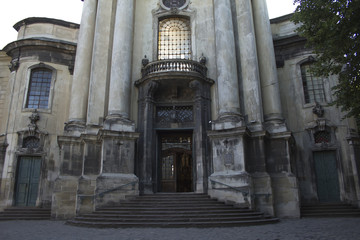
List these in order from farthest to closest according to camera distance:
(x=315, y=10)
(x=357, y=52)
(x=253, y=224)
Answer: (x=253, y=224) < (x=315, y=10) < (x=357, y=52)

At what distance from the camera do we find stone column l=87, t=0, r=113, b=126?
53.9 feet

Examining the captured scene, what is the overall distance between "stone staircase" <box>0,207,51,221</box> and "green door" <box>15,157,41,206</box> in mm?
700

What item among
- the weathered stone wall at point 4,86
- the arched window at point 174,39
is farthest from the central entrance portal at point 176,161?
the weathered stone wall at point 4,86

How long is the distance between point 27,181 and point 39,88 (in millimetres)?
5798

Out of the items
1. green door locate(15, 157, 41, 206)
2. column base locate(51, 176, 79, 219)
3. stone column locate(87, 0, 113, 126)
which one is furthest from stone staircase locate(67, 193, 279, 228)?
green door locate(15, 157, 41, 206)

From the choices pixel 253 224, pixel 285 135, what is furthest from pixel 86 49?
pixel 253 224

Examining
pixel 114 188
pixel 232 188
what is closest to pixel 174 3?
pixel 114 188

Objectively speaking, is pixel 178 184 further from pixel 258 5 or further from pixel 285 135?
pixel 258 5

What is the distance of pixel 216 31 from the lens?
17.2m

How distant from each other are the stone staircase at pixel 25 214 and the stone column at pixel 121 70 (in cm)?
594

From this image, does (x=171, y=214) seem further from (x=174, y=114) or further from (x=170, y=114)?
(x=170, y=114)

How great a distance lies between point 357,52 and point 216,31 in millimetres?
8930

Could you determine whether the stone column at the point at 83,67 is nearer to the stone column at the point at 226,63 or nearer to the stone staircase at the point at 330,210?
the stone column at the point at 226,63

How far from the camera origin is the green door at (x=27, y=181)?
17359 mm
